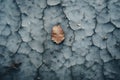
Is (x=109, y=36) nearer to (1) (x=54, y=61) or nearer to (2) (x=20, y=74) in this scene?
(1) (x=54, y=61)

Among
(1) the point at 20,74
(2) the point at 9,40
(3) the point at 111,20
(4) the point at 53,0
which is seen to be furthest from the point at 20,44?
(3) the point at 111,20

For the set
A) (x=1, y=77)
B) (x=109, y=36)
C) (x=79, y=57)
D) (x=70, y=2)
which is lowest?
(x=1, y=77)

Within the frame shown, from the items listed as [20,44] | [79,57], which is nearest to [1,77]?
[20,44]

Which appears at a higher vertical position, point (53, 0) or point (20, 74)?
point (53, 0)

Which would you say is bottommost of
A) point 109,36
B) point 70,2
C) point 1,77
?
point 1,77

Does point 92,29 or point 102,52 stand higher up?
point 92,29

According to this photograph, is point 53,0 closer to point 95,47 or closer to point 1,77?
point 95,47
